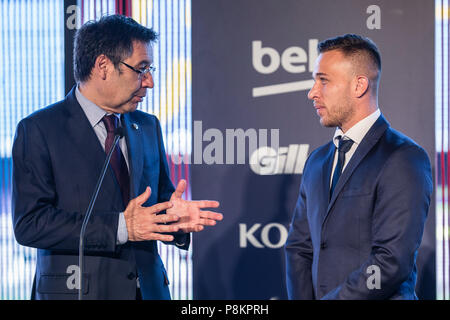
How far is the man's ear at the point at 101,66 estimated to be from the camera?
250 centimetres

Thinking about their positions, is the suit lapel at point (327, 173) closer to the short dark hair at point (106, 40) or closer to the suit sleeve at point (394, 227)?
the suit sleeve at point (394, 227)

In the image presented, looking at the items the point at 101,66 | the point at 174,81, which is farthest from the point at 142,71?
the point at 174,81

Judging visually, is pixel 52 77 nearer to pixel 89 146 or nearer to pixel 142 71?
pixel 142 71

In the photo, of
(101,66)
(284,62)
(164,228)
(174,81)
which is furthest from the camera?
(174,81)

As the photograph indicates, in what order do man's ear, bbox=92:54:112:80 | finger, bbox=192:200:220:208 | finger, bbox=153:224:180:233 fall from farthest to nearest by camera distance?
man's ear, bbox=92:54:112:80 < finger, bbox=192:200:220:208 < finger, bbox=153:224:180:233

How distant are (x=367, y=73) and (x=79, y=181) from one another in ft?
4.73

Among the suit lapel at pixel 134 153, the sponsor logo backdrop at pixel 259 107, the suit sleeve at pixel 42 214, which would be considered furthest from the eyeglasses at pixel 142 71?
the sponsor logo backdrop at pixel 259 107

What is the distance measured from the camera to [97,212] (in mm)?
2266

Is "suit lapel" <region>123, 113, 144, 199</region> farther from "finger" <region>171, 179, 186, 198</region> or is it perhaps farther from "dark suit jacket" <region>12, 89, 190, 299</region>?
"finger" <region>171, 179, 186, 198</region>

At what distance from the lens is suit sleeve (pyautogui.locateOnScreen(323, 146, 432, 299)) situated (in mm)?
2029

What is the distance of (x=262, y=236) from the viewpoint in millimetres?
3475

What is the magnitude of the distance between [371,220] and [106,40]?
5.02ft

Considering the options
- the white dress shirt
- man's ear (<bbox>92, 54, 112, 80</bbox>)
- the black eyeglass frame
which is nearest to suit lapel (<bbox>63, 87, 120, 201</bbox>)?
man's ear (<bbox>92, 54, 112, 80</bbox>)
